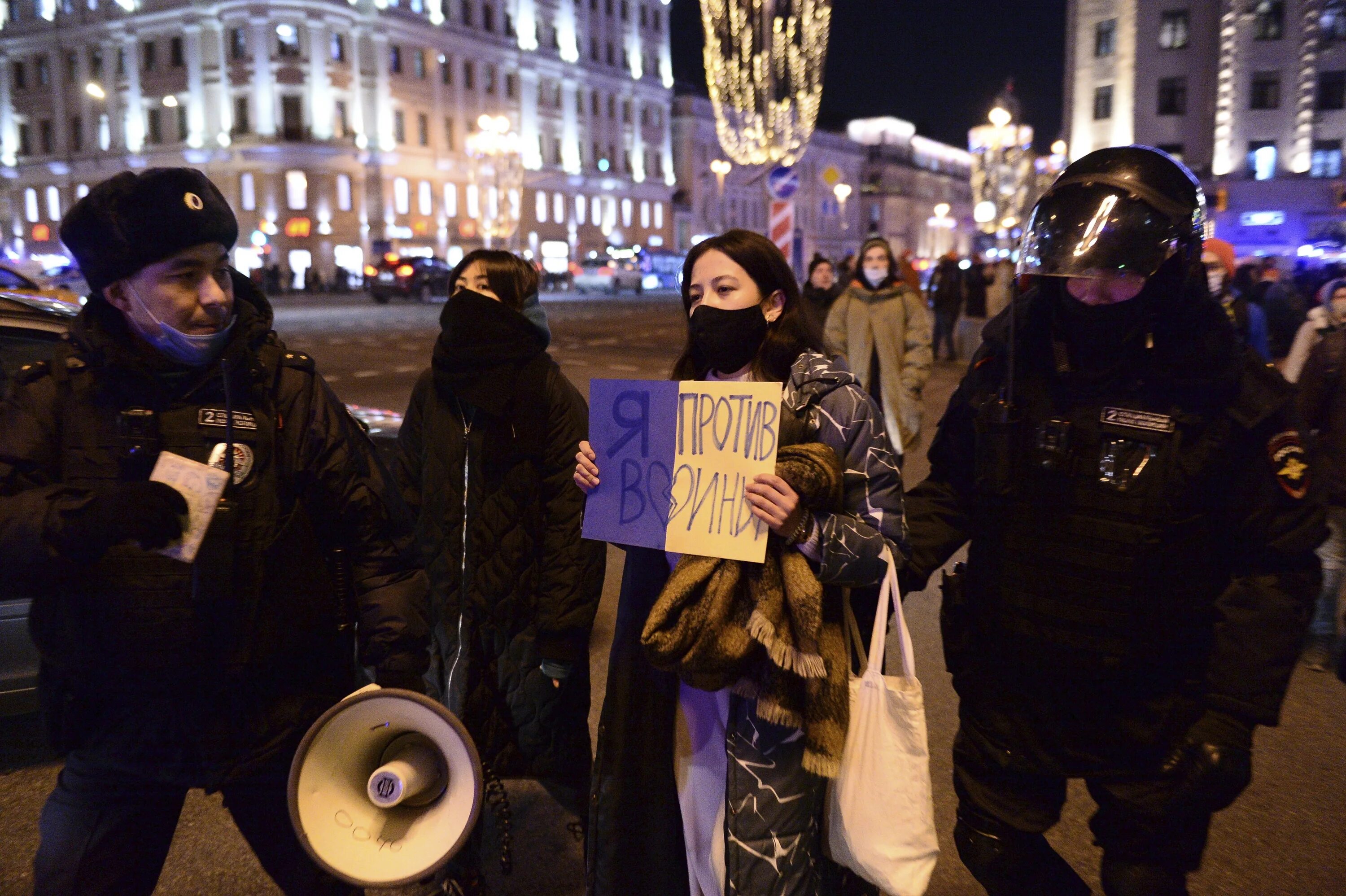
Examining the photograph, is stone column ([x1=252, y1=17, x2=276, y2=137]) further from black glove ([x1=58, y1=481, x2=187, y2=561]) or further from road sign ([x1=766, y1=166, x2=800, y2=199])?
black glove ([x1=58, y1=481, x2=187, y2=561])

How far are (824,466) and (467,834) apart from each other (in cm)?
109

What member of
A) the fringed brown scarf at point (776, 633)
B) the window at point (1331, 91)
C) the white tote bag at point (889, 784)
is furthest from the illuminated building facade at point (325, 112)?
the white tote bag at point (889, 784)

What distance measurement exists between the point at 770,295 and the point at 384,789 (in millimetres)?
1419

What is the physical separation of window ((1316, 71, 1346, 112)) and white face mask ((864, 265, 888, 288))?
4848 cm

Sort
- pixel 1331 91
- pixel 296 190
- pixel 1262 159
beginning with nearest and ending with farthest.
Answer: pixel 1331 91 → pixel 1262 159 → pixel 296 190

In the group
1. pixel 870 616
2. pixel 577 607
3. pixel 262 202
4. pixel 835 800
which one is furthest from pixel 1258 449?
pixel 262 202

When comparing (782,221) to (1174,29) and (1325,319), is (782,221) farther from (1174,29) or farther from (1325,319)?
(1174,29)

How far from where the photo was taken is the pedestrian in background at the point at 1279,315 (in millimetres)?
14320

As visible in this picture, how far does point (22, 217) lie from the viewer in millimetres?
71312

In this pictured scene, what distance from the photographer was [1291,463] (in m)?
2.06

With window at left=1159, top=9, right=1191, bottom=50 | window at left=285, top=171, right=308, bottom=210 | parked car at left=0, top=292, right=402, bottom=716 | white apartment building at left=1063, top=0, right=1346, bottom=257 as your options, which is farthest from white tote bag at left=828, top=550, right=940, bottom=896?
window at left=285, top=171, right=308, bottom=210

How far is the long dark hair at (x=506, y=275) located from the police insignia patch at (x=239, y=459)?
119 centimetres

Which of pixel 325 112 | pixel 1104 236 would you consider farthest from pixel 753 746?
pixel 325 112

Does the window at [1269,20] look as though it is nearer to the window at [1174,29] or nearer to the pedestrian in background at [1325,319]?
the window at [1174,29]
